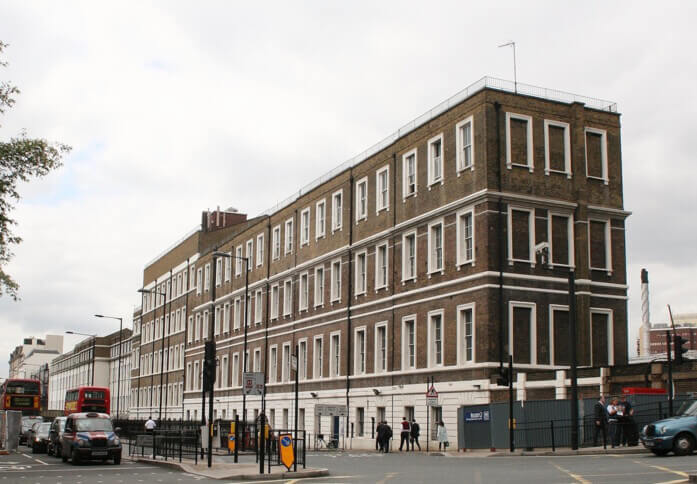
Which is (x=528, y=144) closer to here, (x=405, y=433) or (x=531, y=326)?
(x=531, y=326)

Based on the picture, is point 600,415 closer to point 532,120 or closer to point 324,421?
point 532,120

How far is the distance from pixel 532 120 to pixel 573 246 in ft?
20.7

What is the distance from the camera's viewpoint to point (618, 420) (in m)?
31.8

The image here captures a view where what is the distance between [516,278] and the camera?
42.9 m

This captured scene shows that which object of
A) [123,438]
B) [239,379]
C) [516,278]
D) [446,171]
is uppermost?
[446,171]

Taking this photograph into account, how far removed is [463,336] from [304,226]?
23.3 metres

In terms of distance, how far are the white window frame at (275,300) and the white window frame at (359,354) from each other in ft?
46.0

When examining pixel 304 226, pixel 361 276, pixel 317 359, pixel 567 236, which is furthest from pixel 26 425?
pixel 567 236

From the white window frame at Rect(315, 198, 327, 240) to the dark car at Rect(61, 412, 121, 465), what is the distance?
27.0 meters

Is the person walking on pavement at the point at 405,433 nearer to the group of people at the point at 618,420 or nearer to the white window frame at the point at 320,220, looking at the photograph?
the group of people at the point at 618,420

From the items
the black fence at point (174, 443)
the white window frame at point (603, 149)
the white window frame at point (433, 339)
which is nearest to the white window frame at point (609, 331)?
the white window frame at point (603, 149)

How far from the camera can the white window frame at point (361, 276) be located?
54250 millimetres

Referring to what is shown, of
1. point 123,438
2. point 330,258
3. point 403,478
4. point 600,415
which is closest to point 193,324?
point 123,438

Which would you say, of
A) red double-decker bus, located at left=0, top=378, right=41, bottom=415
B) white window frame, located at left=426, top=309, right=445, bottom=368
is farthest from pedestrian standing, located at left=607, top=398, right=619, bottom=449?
red double-decker bus, located at left=0, top=378, right=41, bottom=415
